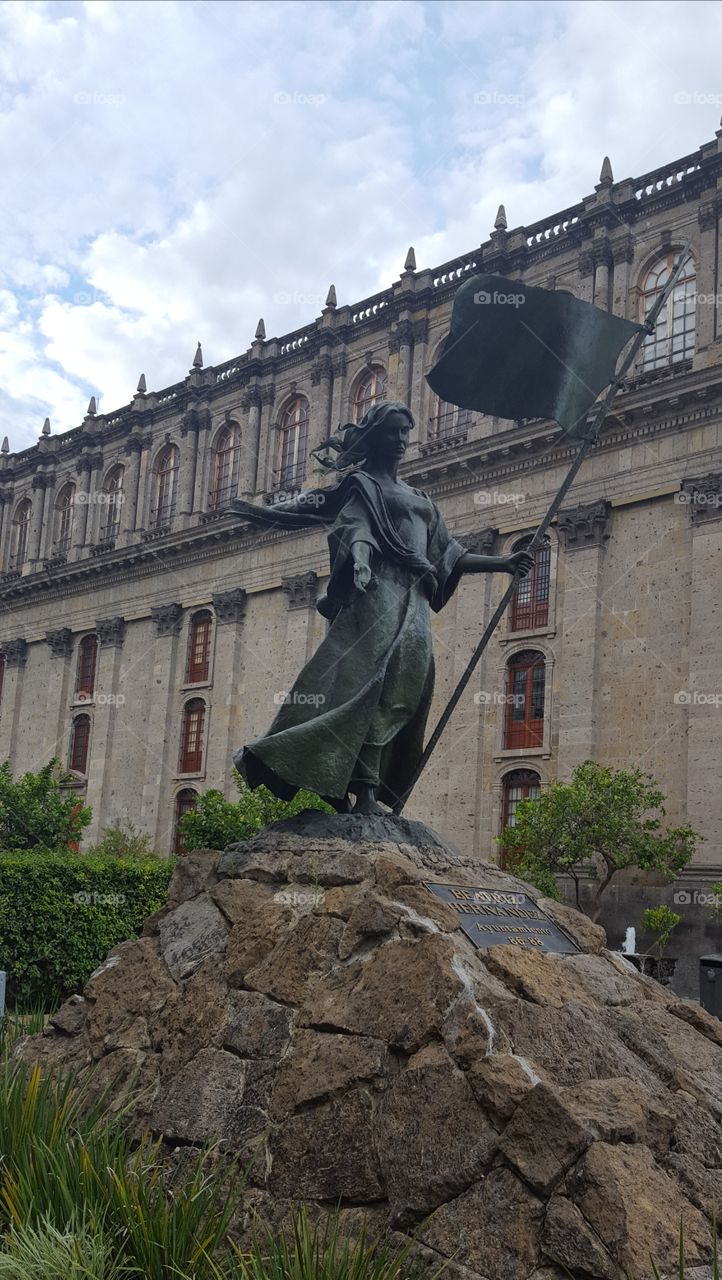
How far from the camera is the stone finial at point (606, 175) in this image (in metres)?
30.8

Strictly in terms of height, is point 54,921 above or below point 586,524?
below

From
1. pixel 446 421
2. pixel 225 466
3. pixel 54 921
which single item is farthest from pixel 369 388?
pixel 54 921

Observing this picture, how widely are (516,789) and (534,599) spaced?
4.60m

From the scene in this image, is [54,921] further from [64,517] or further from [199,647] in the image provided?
[64,517]

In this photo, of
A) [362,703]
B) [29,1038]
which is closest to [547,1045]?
[362,703]

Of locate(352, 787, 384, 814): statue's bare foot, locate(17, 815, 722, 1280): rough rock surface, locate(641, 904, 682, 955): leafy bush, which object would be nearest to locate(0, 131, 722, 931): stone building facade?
locate(641, 904, 682, 955): leafy bush

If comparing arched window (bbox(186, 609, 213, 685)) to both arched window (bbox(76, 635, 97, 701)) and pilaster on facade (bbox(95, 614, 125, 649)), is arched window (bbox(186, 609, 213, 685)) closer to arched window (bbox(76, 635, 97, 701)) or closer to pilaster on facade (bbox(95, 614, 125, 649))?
pilaster on facade (bbox(95, 614, 125, 649))

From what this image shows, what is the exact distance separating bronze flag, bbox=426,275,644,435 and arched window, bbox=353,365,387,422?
94.6 feet

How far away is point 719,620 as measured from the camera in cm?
2595

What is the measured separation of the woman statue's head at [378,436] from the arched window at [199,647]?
31.8 meters

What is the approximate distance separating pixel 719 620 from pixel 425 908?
21590 mm

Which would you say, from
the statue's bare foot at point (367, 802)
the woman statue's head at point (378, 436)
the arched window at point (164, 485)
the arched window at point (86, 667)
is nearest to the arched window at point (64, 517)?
the arched window at point (86, 667)

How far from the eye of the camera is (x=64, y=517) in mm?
47656

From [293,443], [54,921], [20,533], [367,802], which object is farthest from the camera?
[20,533]
